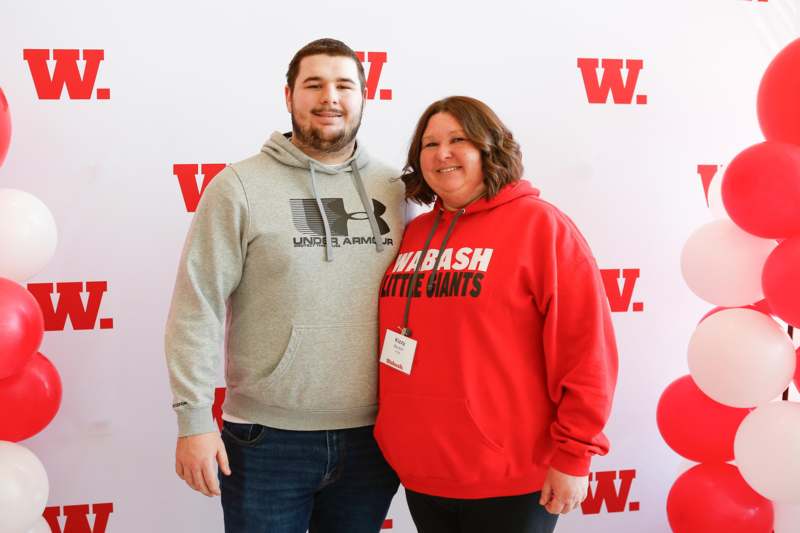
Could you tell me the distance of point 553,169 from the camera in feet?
7.56

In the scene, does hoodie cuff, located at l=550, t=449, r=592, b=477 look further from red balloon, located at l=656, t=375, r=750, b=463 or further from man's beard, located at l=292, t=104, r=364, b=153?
man's beard, located at l=292, t=104, r=364, b=153

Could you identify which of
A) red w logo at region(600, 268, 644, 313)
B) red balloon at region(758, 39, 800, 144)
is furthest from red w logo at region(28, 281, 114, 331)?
red balloon at region(758, 39, 800, 144)

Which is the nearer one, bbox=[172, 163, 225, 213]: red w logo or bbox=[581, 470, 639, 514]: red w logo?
bbox=[172, 163, 225, 213]: red w logo

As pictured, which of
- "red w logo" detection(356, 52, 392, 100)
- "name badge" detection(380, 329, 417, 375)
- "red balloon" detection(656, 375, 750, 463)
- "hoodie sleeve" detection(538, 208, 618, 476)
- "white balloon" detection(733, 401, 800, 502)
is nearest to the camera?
"hoodie sleeve" detection(538, 208, 618, 476)

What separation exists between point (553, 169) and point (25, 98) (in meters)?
1.66

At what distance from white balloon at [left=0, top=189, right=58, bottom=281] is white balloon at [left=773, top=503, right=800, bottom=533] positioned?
79.4 inches

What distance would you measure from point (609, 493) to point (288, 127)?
5.51 ft

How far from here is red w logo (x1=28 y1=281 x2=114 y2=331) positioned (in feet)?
6.80

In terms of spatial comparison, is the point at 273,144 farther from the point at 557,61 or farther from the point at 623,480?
the point at 623,480

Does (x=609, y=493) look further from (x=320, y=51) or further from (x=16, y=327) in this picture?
(x=16, y=327)

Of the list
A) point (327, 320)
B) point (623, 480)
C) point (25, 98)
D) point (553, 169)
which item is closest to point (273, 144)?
point (327, 320)

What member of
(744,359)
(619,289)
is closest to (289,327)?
(744,359)

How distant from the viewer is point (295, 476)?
150 cm

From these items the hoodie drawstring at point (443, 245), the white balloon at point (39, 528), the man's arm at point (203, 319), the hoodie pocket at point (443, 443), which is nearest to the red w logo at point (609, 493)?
the hoodie pocket at point (443, 443)
